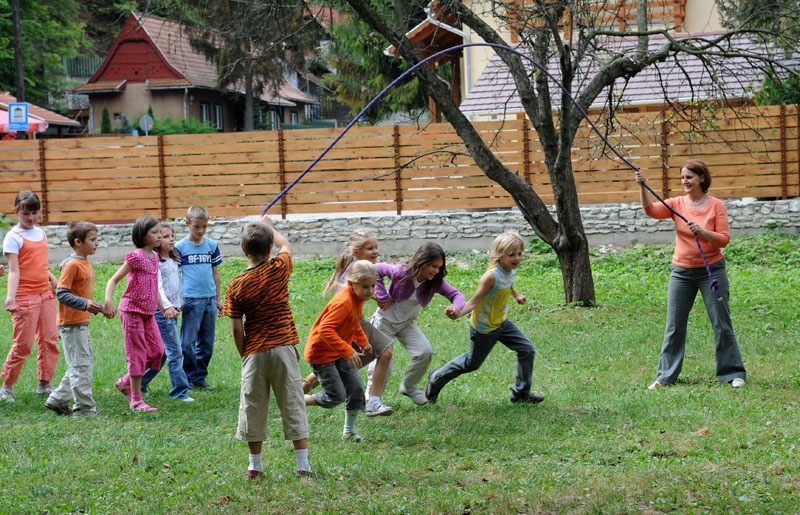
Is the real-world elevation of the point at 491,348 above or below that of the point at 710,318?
below

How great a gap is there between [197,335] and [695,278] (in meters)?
4.26

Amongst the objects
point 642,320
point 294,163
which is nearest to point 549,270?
point 642,320

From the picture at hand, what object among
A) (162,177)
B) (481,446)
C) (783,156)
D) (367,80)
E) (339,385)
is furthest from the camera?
(367,80)

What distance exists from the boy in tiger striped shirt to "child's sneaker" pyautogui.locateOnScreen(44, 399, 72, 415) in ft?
8.14

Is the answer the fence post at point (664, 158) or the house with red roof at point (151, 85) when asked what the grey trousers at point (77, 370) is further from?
the house with red roof at point (151, 85)

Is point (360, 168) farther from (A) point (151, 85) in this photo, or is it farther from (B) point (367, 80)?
(A) point (151, 85)

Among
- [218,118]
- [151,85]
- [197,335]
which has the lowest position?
[197,335]

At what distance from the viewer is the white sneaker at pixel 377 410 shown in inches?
268

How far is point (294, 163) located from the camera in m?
18.0

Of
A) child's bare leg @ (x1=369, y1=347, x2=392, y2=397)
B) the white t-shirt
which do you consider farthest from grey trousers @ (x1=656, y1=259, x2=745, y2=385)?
the white t-shirt

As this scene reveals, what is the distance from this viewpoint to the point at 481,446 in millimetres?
6102

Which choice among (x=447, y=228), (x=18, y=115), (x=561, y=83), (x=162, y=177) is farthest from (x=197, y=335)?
(x=18, y=115)

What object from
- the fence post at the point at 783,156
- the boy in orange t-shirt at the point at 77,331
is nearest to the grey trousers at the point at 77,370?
the boy in orange t-shirt at the point at 77,331

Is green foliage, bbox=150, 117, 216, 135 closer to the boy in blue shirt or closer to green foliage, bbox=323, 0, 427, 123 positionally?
green foliage, bbox=323, 0, 427, 123
